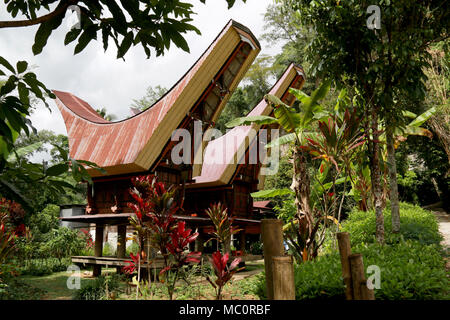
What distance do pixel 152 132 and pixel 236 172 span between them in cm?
420

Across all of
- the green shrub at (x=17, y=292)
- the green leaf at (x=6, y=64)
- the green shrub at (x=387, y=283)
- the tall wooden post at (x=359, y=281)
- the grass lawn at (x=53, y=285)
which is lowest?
the grass lawn at (x=53, y=285)

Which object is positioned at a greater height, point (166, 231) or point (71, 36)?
point (71, 36)

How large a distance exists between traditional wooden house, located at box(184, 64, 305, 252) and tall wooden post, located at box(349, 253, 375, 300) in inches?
334

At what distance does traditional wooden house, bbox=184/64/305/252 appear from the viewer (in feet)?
37.5

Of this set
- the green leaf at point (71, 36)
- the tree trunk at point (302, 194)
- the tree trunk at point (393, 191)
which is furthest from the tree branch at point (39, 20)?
the tree trunk at point (393, 191)

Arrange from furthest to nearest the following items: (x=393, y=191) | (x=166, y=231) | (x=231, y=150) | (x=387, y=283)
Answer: (x=231, y=150) < (x=393, y=191) < (x=166, y=231) < (x=387, y=283)

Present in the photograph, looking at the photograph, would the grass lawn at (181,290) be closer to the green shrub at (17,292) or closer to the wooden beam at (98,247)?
the green shrub at (17,292)

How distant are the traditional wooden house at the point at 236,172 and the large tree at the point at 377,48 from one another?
4.40 m

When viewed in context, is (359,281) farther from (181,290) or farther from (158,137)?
(158,137)

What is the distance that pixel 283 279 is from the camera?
2.04 m

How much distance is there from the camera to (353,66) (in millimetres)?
6898

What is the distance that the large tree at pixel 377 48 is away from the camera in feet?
20.4

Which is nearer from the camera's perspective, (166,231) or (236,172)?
(166,231)

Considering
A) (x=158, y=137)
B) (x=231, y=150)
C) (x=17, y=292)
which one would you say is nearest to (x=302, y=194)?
(x=158, y=137)
